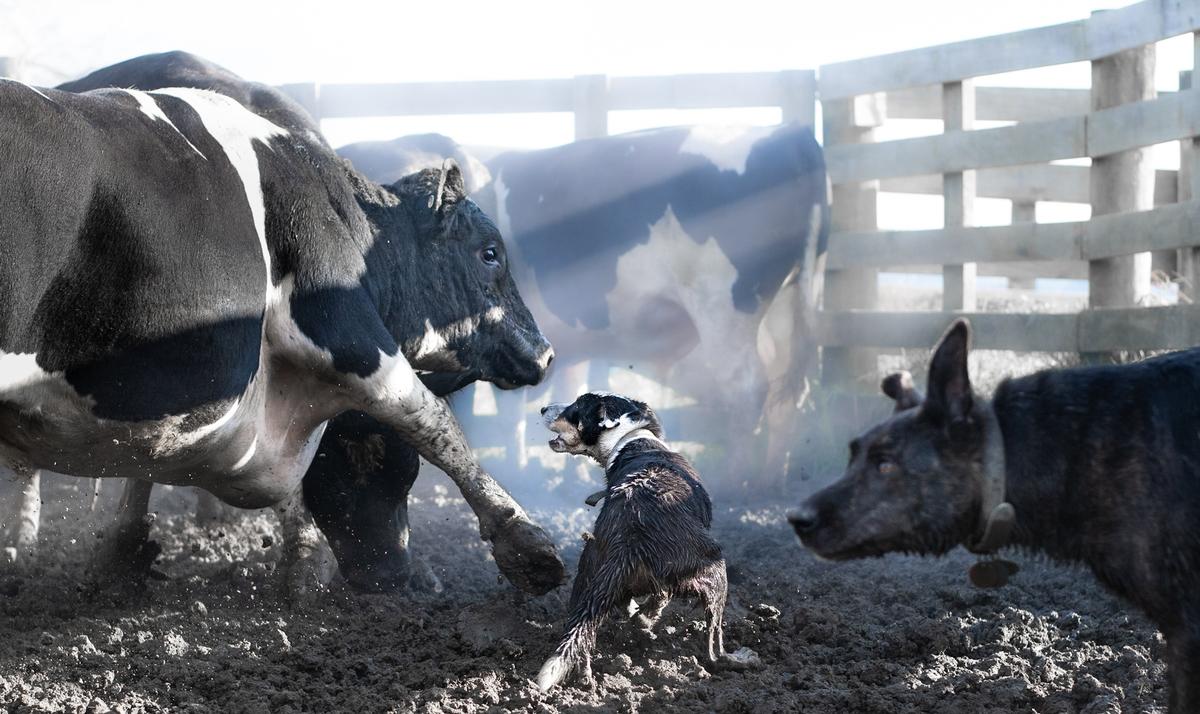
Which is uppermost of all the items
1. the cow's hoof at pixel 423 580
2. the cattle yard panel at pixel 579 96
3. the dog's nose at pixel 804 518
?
the cattle yard panel at pixel 579 96

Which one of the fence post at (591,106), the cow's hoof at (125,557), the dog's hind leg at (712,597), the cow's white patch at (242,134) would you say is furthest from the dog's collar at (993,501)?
the fence post at (591,106)

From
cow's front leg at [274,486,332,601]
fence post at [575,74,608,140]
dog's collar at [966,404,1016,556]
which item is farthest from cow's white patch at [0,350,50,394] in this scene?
fence post at [575,74,608,140]

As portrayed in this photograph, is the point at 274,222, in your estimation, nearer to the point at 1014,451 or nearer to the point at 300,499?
the point at 300,499

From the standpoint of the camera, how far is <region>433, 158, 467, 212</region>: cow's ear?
197 inches

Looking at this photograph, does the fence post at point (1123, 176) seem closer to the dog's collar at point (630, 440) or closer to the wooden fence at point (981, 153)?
the wooden fence at point (981, 153)

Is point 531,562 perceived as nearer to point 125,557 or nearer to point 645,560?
point 645,560

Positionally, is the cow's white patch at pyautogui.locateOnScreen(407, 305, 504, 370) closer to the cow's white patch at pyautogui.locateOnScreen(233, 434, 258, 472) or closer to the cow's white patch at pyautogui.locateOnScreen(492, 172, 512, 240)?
the cow's white patch at pyautogui.locateOnScreen(233, 434, 258, 472)

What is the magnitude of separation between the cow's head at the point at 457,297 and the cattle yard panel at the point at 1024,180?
132 inches

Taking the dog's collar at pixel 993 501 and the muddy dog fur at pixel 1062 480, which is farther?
the dog's collar at pixel 993 501

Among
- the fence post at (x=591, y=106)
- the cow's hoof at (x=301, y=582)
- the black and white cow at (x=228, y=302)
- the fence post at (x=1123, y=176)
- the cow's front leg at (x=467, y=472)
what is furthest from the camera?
the fence post at (x=591, y=106)

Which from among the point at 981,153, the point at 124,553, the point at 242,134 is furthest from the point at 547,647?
the point at 981,153

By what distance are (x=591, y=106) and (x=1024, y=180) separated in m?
3.37

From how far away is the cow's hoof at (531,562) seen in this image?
4406mm

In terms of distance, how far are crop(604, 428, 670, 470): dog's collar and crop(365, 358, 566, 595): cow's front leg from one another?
15.3 inches
